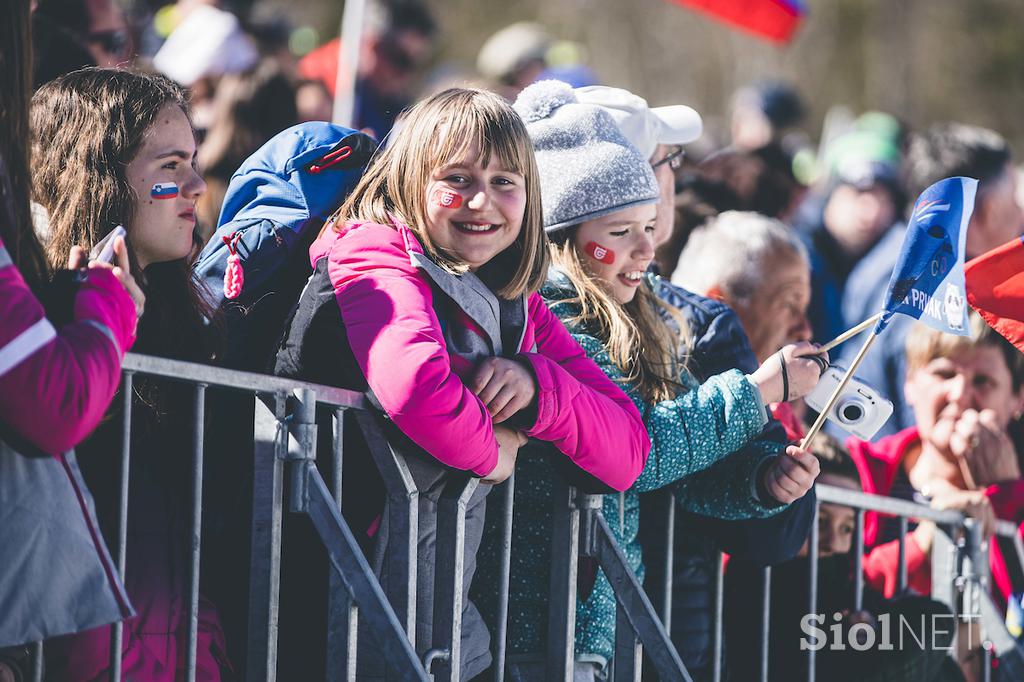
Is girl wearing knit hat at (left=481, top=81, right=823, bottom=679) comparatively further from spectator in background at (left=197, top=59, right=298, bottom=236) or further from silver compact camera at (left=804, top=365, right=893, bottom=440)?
spectator in background at (left=197, top=59, right=298, bottom=236)

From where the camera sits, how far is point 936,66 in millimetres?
30469

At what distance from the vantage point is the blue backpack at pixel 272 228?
3.59 metres

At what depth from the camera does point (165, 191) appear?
133 inches

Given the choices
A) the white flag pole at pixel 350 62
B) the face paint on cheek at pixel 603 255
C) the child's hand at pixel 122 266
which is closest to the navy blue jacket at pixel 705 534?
the face paint on cheek at pixel 603 255

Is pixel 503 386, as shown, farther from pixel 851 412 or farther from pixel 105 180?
pixel 851 412

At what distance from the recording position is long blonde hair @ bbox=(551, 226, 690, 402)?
396cm

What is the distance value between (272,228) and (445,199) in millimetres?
492

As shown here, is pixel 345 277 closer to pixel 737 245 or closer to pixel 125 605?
pixel 125 605

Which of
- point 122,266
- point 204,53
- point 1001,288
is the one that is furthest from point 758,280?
point 204,53

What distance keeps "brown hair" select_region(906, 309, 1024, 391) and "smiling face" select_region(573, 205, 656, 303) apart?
211cm

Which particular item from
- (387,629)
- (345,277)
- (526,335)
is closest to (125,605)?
(387,629)

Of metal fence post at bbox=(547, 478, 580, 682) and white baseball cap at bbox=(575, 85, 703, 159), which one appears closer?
metal fence post at bbox=(547, 478, 580, 682)

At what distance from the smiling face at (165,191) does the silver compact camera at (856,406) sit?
5.61ft

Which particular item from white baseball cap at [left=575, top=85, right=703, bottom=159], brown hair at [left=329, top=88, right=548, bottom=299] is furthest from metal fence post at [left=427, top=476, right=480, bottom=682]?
white baseball cap at [left=575, top=85, right=703, bottom=159]
